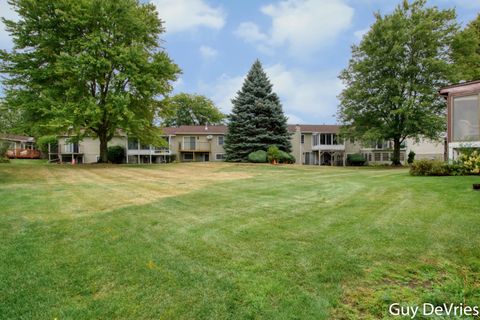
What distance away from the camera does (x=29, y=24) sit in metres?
21.7

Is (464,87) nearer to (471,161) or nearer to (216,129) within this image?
(471,161)

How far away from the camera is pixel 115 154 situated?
38.6 m

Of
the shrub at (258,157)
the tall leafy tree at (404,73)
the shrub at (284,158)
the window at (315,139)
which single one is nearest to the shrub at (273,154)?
the shrub at (284,158)

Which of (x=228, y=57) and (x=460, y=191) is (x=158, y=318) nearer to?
(x=460, y=191)

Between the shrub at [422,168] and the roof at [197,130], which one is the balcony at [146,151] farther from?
the shrub at [422,168]

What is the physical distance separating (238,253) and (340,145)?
4339 cm

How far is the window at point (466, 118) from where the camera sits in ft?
45.2

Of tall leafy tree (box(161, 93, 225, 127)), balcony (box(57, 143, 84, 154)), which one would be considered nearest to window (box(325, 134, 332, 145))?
tall leafy tree (box(161, 93, 225, 127))

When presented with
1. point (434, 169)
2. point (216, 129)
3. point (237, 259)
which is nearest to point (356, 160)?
point (216, 129)

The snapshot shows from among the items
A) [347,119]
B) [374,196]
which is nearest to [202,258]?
[374,196]

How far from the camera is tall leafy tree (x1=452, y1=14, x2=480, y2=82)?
2619 cm

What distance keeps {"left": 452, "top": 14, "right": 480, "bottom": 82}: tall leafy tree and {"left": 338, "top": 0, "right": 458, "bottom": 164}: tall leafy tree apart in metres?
0.65

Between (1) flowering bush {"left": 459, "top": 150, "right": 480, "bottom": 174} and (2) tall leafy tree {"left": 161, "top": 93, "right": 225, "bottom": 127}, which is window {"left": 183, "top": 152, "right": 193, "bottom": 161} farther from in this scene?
(1) flowering bush {"left": 459, "top": 150, "right": 480, "bottom": 174}

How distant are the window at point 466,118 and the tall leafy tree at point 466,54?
13894mm
